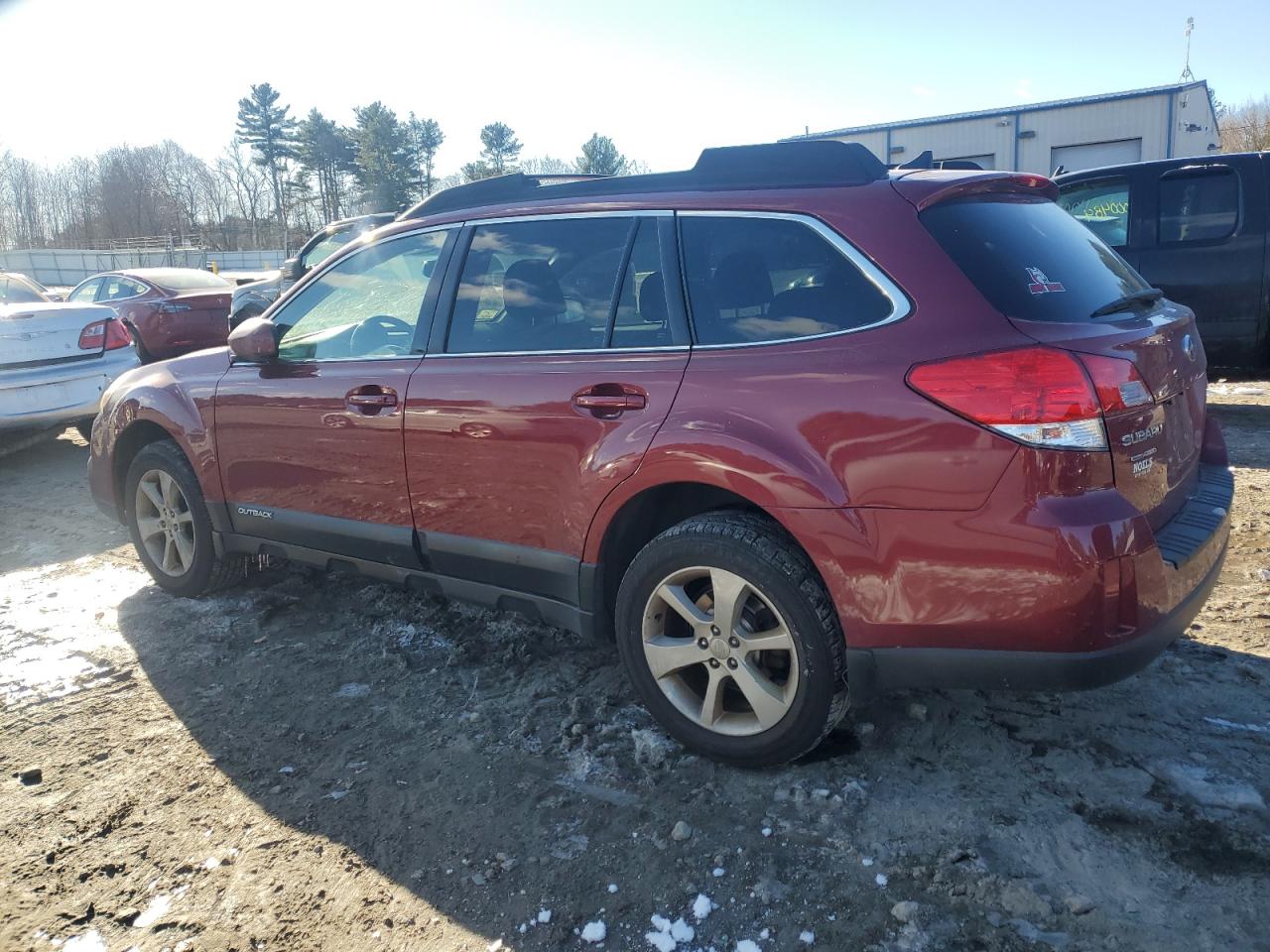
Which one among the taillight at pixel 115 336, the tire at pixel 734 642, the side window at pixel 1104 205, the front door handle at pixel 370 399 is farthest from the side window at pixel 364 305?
the side window at pixel 1104 205

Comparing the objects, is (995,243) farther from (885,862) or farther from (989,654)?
(885,862)

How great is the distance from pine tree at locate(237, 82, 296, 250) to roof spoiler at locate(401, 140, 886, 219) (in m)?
66.6

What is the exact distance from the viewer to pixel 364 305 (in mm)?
4113

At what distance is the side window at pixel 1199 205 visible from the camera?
717 centimetres

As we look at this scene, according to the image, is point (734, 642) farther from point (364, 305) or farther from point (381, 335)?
point (364, 305)

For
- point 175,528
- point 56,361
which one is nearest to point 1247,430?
point 175,528

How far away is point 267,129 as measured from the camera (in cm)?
6519

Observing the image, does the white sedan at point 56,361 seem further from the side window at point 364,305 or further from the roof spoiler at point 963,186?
the roof spoiler at point 963,186

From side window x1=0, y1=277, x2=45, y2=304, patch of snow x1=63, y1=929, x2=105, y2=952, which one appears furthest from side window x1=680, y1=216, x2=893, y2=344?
side window x1=0, y1=277, x2=45, y2=304

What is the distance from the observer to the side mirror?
4.10m

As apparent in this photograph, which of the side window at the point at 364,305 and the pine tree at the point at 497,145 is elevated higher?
the pine tree at the point at 497,145

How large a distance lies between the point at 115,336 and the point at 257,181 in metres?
69.4

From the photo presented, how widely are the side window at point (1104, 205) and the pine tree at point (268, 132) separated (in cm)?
6391

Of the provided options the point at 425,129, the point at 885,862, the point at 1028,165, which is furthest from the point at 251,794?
the point at 425,129
